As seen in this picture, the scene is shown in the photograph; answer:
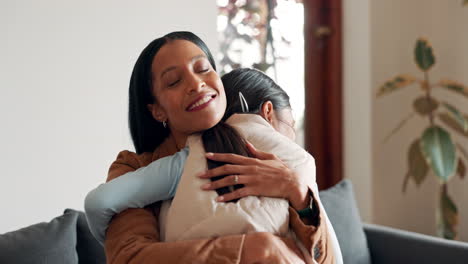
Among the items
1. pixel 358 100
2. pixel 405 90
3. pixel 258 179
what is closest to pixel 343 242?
pixel 258 179

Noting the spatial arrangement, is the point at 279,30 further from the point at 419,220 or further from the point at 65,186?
the point at 65,186

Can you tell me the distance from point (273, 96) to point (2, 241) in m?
0.82

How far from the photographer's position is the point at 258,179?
112 cm

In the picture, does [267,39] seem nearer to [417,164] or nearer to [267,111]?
[417,164]

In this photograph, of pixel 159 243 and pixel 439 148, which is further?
pixel 439 148

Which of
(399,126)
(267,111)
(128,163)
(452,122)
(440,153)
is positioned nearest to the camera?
(128,163)

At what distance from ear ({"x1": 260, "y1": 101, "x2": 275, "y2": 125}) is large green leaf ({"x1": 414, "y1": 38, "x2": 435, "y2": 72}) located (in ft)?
6.73

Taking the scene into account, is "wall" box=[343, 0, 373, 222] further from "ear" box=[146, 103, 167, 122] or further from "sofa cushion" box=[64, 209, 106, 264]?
"ear" box=[146, 103, 167, 122]

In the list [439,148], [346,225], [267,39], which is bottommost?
[346,225]

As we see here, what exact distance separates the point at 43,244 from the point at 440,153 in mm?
2156

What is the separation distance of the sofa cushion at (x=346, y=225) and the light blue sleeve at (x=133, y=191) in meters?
1.23

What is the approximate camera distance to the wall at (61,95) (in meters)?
1.97

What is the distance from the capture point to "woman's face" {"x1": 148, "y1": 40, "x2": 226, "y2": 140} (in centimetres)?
118

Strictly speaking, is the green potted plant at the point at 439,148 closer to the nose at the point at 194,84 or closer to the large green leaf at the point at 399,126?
→ the large green leaf at the point at 399,126
